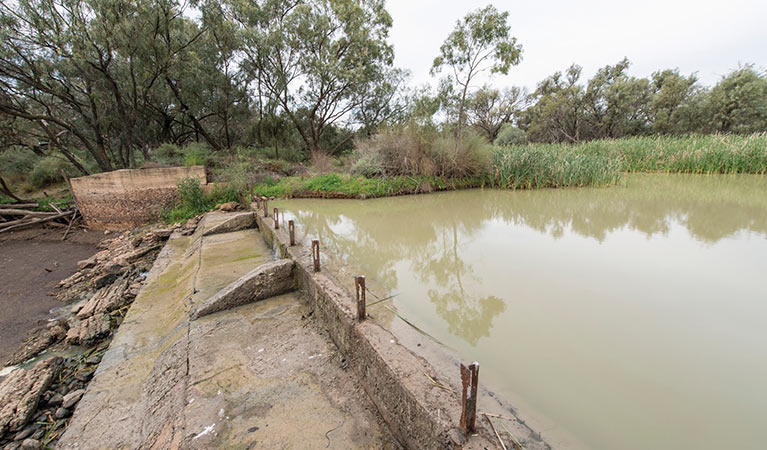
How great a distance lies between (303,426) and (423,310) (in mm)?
1397

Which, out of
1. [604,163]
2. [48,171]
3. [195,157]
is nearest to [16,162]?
[48,171]

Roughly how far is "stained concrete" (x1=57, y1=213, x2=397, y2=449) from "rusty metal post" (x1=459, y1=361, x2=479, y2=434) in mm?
598

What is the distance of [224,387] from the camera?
214 cm

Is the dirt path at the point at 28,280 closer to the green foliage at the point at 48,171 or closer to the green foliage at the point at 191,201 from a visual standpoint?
the green foliage at the point at 191,201

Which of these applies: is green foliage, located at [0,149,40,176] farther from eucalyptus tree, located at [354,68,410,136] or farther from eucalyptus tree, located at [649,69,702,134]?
eucalyptus tree, located at [649,69,702,134]

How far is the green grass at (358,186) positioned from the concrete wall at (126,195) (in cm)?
260

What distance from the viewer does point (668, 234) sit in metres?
4.68

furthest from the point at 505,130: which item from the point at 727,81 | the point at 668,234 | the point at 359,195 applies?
the point at 668,234

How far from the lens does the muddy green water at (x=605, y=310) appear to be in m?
1.61

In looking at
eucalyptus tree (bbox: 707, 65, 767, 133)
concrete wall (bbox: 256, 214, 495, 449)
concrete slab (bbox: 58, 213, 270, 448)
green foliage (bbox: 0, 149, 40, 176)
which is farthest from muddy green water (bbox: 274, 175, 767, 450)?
eucalyptus tree (bbox: 707, 65, 767, 133)

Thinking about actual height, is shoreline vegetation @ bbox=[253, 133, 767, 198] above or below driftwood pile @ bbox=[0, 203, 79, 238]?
above

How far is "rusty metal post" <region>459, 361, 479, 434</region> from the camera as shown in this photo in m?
1.19

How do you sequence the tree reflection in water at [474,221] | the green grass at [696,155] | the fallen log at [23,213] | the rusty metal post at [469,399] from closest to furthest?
the rusty metal post at [469,399] → the tree reflection in water at [474,221] → the fallen log at [23,213] → the green grass at [696,155]

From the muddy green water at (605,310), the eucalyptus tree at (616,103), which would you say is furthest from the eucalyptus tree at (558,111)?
the muddy green water at (605,310)
